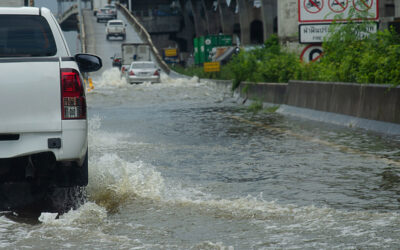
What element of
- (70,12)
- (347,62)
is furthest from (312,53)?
(70,12)

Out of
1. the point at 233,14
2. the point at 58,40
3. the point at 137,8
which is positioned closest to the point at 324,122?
the point at 58,40

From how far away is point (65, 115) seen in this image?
664 centimetres

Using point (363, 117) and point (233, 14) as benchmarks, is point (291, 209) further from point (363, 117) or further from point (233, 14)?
point (233, 14)

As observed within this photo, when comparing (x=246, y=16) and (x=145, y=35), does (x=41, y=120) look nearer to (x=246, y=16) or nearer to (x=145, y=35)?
(x=246, y=16)

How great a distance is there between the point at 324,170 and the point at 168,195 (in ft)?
8.60

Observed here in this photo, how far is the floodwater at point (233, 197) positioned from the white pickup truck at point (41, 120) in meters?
0.40

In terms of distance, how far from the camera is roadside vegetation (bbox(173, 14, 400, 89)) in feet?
55.2

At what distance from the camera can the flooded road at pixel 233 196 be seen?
20.5 feet

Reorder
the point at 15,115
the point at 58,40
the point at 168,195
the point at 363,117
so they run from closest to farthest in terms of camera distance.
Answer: the point at 15,115 → the point at 58,40 → the point at 168,195 → the point at 363,117

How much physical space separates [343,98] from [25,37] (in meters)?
11.0

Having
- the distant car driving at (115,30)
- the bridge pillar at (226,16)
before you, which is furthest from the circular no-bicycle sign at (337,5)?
the bridge pillar at (226,16)

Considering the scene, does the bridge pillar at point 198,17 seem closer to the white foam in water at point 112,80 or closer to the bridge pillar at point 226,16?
the bridge pillar at point 226,16

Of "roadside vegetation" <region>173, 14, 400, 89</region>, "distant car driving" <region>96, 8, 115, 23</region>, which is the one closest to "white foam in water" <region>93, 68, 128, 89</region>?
"roadside vegetation" <region>173, 14, 400, 89</region>

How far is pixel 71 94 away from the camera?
6.67 metres
